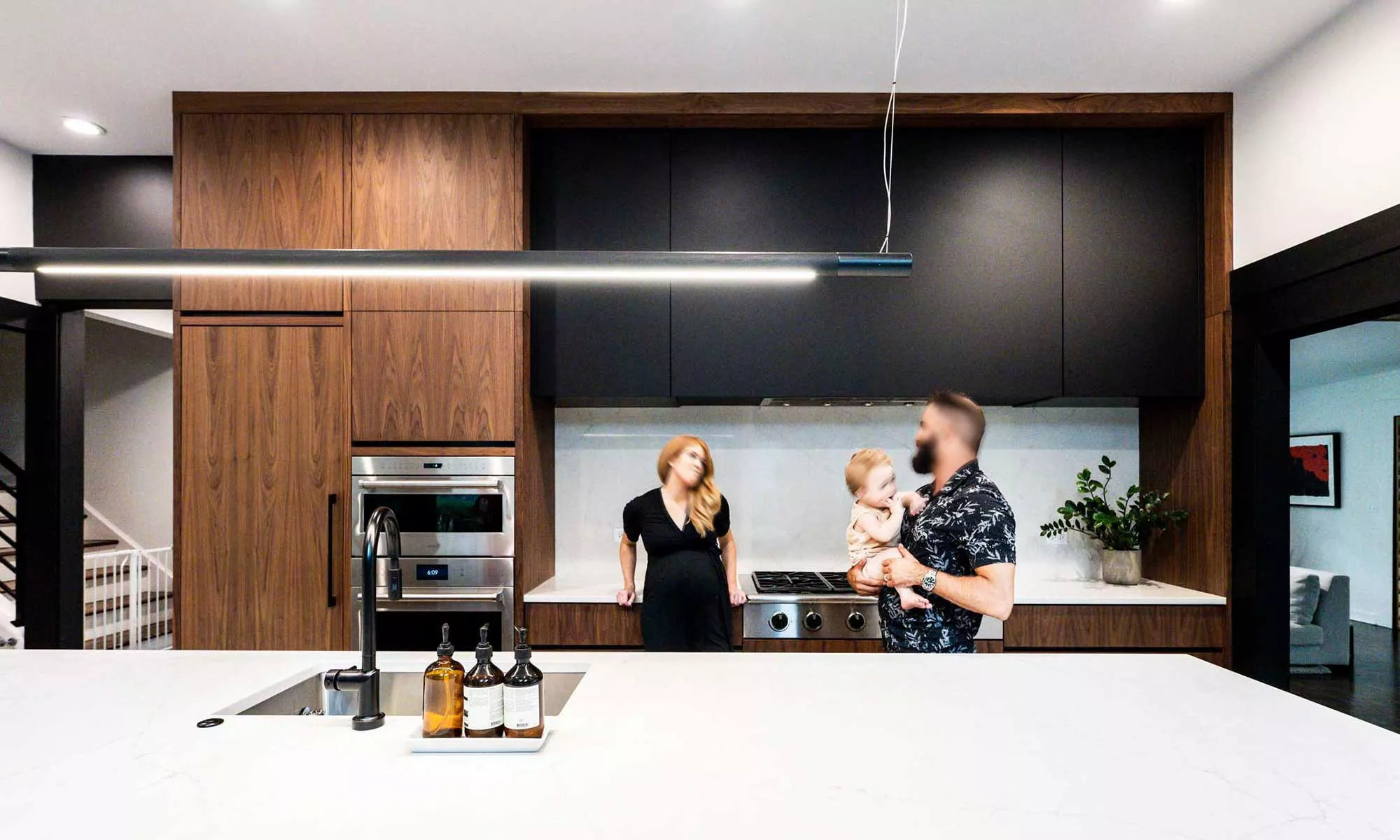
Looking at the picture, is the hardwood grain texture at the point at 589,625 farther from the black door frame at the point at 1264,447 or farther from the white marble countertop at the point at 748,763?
the black door frame at the point at 1264,447

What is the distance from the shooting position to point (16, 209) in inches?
133

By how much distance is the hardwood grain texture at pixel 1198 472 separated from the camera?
2.94 m

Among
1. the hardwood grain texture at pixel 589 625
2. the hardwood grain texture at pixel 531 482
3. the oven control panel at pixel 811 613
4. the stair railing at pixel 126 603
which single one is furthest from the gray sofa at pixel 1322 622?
the stair railing at pixel 126 603

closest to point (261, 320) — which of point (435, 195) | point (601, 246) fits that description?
point (435, 195)

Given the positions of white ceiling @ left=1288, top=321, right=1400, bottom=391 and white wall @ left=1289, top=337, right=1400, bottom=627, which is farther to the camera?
white wall @ left=1289, top=337, right=1400, bottom=627

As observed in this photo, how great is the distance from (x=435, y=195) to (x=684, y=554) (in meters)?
1.65

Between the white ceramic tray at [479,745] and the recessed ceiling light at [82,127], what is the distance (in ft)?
10.7

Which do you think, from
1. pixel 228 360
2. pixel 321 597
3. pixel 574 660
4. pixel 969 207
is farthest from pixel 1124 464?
pixel 228 360

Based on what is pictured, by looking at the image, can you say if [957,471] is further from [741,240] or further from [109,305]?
[109,305]

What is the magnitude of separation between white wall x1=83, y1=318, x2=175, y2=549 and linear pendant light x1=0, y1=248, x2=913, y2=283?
6394mm

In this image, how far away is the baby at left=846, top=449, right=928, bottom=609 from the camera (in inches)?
109

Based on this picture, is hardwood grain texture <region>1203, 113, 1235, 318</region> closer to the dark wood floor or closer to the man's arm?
the man's arm

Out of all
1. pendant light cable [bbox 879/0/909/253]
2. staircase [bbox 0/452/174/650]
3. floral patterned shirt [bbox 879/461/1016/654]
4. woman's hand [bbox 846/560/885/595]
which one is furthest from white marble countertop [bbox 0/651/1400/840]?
staircase [bbox 0/452/174/650]

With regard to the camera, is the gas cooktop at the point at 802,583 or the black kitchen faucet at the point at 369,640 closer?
the black kitchen faucet at the point at 369,640
